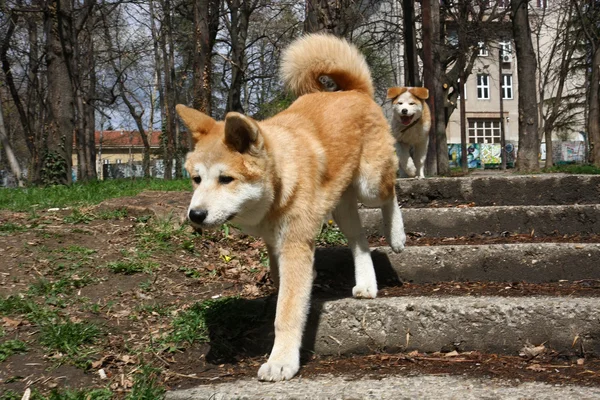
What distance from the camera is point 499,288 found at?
3820mm

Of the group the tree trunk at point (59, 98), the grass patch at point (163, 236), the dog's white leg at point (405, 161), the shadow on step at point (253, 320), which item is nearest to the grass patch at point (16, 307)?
the shadow on step at point (253, 320)

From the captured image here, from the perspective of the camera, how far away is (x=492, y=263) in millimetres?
4105

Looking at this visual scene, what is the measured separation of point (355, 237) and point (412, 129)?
5.13m

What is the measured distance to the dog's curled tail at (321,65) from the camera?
4.25 meters

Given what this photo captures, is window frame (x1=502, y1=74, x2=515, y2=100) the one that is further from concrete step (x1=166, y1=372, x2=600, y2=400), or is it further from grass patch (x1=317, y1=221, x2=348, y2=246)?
concrete step (x1=166, y1=372, x2=600, y2=400)

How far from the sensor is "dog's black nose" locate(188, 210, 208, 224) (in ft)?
9.31

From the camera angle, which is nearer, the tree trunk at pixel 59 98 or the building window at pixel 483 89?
the tree trunk at pixel 59 98

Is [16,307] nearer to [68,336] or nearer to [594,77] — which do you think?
[68,336]

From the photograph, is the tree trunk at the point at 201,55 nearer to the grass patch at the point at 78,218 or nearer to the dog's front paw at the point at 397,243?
the grass patch at the point at 78,218

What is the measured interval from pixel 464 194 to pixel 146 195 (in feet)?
12.1

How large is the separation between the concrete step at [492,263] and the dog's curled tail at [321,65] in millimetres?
1386

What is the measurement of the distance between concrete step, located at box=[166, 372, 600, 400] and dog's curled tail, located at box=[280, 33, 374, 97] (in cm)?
244

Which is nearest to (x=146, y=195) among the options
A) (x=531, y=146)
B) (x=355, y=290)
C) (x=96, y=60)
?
(x=355, y=290)

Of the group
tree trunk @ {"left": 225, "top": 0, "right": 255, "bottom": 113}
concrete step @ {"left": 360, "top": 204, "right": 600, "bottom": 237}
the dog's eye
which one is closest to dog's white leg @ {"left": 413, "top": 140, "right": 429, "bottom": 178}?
concrete step @ {"left": 360, "top": 204, "right": 600, "bottom": 237}
